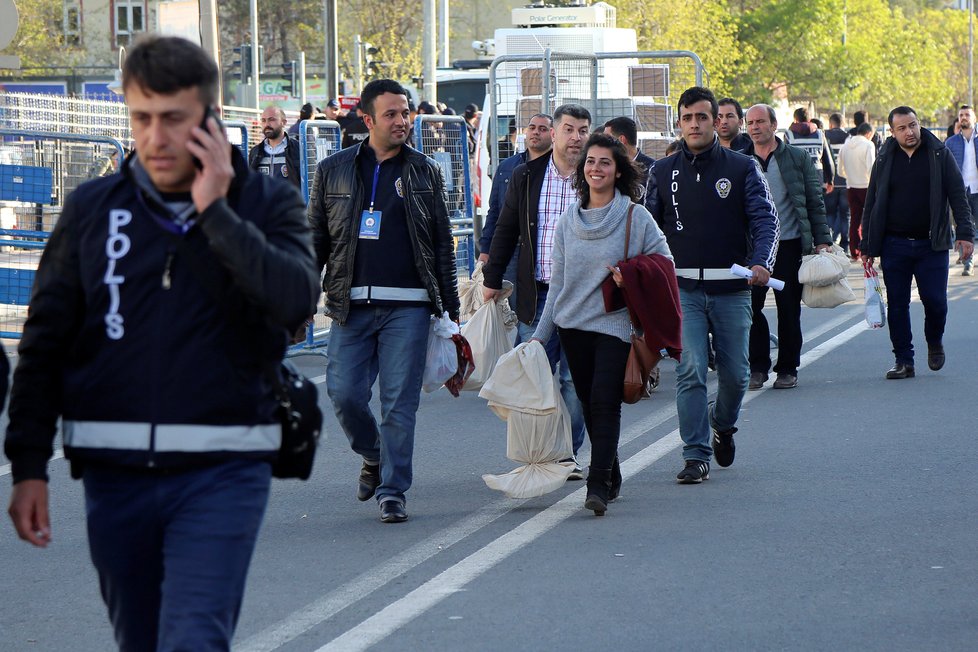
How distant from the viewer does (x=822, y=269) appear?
11875mm

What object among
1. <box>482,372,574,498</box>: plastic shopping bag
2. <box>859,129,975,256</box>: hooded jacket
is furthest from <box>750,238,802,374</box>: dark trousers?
<box>482,372,574,498</box>: plastic shopping bag

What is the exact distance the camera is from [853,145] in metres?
23.0

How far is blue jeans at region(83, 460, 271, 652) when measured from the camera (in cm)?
328

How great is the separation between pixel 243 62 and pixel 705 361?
37023 mm

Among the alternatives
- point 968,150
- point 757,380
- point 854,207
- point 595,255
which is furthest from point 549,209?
point 854,207

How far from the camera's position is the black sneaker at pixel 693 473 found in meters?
7.96

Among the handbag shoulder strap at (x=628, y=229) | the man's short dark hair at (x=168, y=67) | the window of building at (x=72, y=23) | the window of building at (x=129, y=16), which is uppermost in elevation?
the window of building at (x=129, y=16)

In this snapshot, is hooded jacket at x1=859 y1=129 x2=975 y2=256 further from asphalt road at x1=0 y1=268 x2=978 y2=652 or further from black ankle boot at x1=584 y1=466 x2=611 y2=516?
black ankle boot at x1=584 y1=466 x2=611 y2=516

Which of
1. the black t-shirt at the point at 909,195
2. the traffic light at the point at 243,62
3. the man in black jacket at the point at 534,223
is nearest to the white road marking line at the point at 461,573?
the man in black jacket at the point at 534,223

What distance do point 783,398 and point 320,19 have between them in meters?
52.0

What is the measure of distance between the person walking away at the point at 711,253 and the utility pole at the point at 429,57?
21.3 metres

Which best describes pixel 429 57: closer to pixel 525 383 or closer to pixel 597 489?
pixel 525 383

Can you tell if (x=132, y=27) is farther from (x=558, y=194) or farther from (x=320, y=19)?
(x=558, y=194)

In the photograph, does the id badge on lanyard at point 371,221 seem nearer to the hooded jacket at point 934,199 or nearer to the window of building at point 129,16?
the hooded jacket at point 934,199
